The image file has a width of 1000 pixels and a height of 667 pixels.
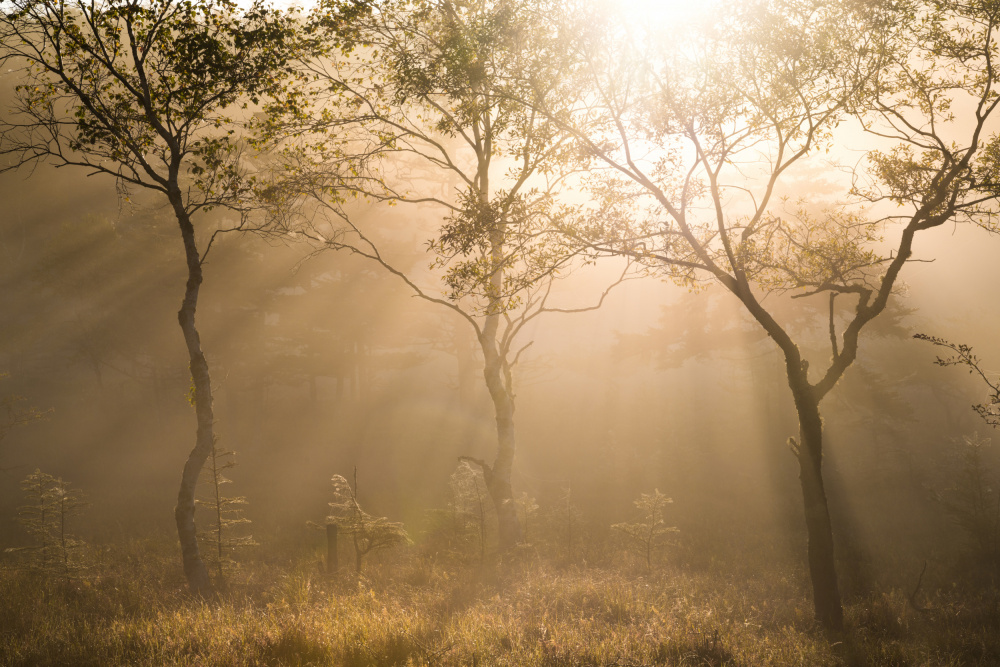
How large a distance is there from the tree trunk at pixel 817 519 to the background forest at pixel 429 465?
27 centimetres

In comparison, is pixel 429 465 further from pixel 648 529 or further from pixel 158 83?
pixel 158 83

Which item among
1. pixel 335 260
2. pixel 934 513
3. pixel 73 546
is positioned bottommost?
pixel 934 513

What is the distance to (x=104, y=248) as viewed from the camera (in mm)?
25609

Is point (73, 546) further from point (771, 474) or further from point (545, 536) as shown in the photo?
point (771, 474)

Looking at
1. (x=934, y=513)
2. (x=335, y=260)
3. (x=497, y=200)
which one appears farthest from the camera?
(x=335, y=260)

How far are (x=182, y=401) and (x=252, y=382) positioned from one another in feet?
12.5

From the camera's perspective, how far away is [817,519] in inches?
371

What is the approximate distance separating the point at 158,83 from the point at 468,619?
1014cm

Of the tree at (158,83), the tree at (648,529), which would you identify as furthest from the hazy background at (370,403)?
the tree at (158,83)

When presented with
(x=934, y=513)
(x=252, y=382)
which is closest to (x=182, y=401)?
(x=252, y=382)

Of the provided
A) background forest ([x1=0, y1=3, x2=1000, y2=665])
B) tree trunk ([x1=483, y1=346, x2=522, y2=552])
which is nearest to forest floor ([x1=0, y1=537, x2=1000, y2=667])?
background forest ([x1=0, y1=3, x2=1000, y2=665])

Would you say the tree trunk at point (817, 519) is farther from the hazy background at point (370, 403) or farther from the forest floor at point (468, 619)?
the hazy background at point (370, 403)

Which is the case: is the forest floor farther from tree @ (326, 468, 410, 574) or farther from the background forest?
tree @ (326, 468, 410, 574)

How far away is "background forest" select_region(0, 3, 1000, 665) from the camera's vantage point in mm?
7621
